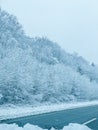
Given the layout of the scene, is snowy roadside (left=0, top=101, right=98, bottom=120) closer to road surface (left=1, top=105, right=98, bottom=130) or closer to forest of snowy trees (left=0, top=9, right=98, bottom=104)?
road surface (left=1, top=105, right=98, bottom=130)

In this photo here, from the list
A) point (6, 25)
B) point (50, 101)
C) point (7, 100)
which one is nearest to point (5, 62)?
point (7, 100)

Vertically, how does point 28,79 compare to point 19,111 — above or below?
above

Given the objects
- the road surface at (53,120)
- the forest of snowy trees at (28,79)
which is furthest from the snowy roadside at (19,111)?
the forest of snowy trees at (28,79)

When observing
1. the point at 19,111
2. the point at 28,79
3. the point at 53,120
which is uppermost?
the point at 28,79

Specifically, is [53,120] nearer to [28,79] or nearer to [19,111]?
[19,111]

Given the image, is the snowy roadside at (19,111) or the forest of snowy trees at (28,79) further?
the forest of snowy trees at (28,79)

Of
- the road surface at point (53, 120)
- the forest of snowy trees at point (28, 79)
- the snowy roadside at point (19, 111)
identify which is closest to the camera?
the road surface at point (53, 120)

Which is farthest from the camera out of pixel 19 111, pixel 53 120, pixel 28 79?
pixel 28 79

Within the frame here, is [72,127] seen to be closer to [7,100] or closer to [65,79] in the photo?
[7,100]

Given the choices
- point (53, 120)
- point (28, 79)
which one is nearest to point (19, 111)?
point (53, 120)

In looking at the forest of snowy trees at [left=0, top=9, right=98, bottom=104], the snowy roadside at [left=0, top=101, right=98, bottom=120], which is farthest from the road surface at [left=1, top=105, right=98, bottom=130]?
the forest of snowy trees at [left=0, top=9, right=98, bottom=104]

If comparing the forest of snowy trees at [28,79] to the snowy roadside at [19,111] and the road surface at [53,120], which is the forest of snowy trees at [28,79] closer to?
the snowy roadside at [19,111]

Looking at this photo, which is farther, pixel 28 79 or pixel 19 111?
pixel 28 79

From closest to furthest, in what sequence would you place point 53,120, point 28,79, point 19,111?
point 53,120
point 19,111
point 28,79
